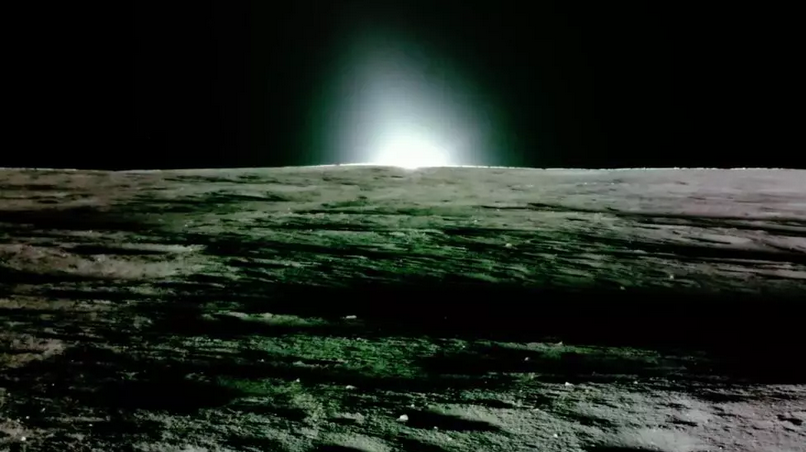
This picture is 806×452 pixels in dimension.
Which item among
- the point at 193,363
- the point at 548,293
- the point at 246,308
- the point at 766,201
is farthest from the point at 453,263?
the point at 766,201

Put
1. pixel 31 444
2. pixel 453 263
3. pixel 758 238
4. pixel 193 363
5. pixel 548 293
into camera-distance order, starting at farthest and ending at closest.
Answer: pixel 758 238 → pixel 453 263 → pixel 548 293 → pixel 193 363 → pixel 31 444

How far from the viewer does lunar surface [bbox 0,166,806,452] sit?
1.72 m

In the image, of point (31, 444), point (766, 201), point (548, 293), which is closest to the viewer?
point (31, 444)

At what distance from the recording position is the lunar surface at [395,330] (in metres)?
1.72

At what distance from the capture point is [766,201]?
6.07 metres

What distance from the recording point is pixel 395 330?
8.25 feet

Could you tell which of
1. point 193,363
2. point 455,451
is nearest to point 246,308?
point 193,363

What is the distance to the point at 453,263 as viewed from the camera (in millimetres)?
3607

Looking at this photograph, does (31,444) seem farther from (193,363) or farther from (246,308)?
(246,308)

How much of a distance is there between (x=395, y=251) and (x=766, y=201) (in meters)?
4.17

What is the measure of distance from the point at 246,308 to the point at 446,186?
447 cm

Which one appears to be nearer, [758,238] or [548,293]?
[548,293]

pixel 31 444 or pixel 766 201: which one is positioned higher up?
pixel 766 201

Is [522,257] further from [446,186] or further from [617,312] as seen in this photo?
[446,186]
